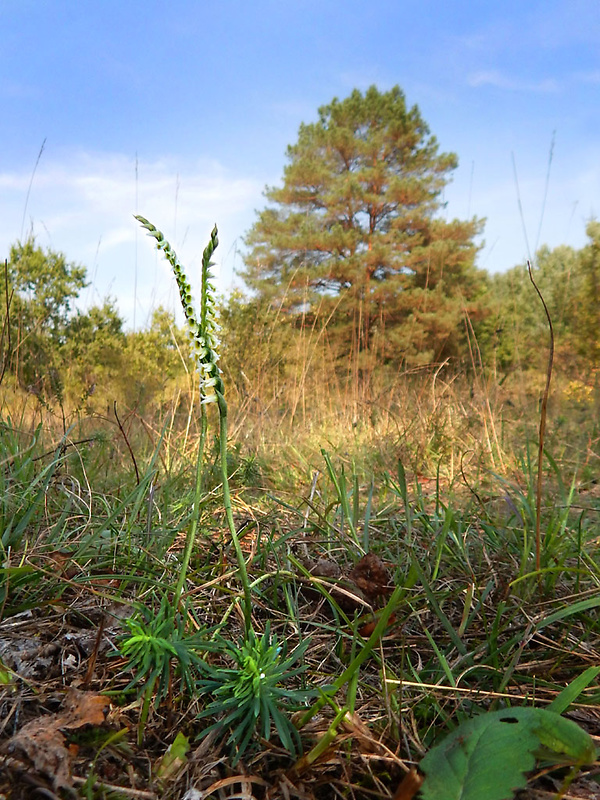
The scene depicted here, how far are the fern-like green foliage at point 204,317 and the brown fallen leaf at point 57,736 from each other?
548 millimetres

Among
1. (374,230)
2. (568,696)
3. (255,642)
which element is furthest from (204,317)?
(374,230)

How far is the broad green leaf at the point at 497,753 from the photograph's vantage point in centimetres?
73

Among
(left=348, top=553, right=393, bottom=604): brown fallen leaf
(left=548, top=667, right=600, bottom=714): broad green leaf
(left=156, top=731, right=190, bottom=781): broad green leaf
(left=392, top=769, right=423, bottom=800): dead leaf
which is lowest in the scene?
(left=156, top=731, right=190, bottom=781): broad green leaf

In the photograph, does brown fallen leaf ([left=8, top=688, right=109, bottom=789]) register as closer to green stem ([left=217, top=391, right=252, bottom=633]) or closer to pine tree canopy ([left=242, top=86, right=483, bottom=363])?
green stem ([left=217, top=391, right=252, bottom=633])

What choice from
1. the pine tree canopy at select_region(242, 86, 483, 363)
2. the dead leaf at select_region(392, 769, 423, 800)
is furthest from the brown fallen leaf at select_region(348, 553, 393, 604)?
→ the pine tree canopy at select_region(242, 86, 483, 363)

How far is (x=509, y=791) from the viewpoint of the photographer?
2.31ft

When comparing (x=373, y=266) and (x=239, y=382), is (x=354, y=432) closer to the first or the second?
(x=239, y=382)

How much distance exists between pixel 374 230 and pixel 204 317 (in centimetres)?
1933

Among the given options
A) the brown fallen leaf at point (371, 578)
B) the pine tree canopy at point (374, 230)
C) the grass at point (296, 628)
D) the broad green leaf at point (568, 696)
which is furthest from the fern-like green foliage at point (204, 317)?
the pine tree canopy at point (374, 230)

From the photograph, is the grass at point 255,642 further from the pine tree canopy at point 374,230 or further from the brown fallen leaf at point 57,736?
the pine tree canopy at point 374,230

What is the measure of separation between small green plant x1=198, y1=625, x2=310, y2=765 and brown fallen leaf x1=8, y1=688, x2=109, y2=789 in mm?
195

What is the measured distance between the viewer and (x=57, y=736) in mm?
822

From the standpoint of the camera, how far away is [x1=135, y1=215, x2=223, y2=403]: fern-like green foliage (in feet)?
2.68

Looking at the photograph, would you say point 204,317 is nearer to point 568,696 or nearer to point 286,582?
point 286,582
